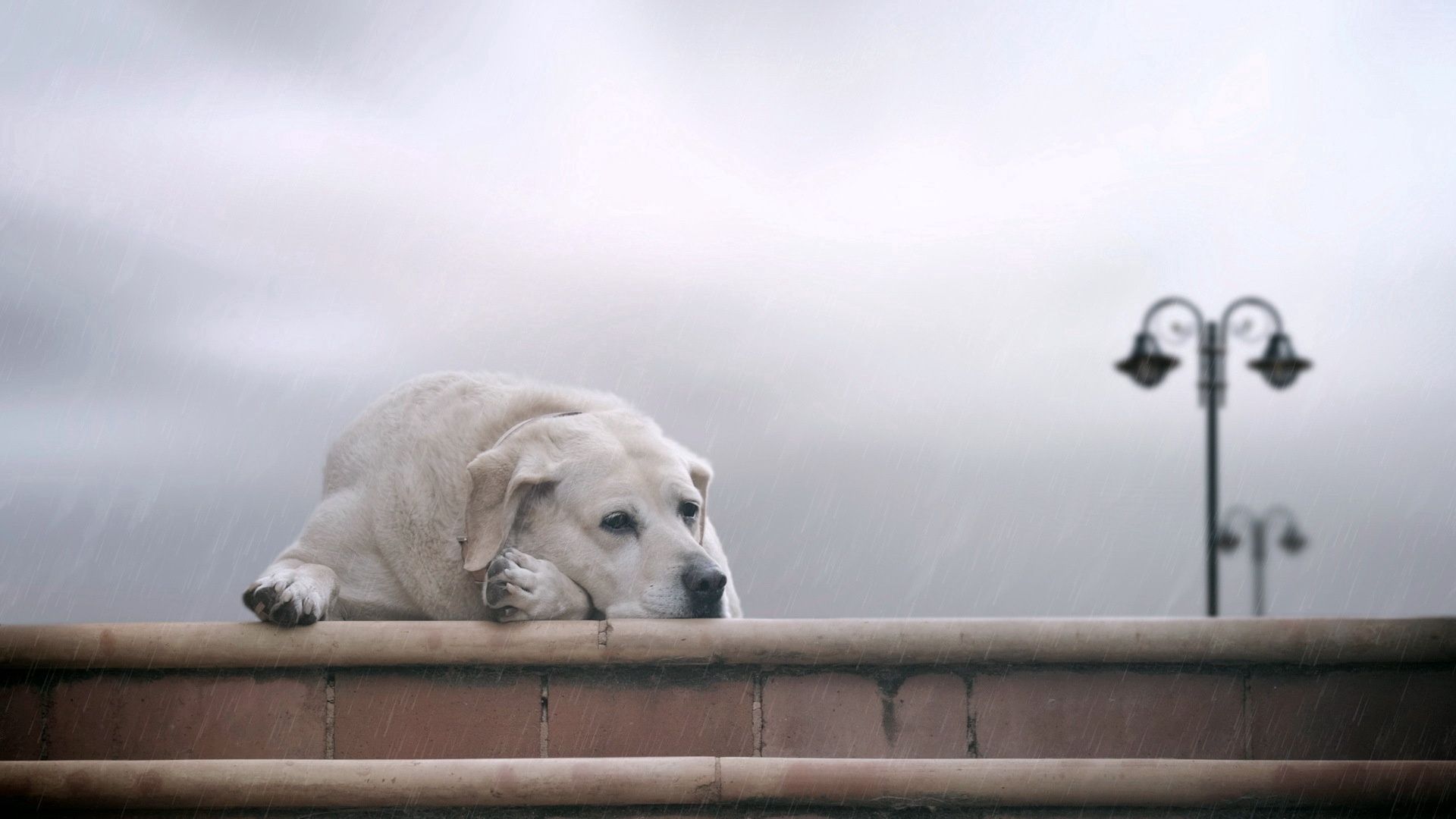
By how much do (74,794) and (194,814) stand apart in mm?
393

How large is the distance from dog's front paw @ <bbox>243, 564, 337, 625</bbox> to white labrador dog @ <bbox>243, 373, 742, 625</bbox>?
0.03 ft

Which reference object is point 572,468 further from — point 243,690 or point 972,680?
point 972,680

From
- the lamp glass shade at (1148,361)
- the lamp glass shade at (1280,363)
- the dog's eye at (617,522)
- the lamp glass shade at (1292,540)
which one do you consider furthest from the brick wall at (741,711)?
the lamp glass shade at (1292,540)

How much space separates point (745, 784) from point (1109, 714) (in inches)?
50.5

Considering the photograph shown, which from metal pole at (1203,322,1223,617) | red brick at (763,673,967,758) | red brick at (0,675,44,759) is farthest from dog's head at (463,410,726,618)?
metal pole at (1203,322,1223,617)

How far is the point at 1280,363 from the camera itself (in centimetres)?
1131

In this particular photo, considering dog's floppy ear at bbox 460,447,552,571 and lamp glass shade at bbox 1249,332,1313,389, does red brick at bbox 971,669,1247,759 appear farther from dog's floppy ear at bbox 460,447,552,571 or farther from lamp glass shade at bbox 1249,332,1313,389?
lamp glass shade at bbox 1249,332,1313,389

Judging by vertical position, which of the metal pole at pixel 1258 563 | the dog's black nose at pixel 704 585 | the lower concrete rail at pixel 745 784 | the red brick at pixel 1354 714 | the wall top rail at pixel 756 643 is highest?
the dog's black nose at pixel 704 585

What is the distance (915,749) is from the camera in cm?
389

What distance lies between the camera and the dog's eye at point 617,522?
4.57m

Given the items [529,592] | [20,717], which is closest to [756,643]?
[529,592]

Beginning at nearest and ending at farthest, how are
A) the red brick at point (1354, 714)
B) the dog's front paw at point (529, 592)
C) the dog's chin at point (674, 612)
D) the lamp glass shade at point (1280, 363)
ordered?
the red brick at point (1354, 714)
the dog's front paw at point (529, 592)
the dog's chin at point (674, 612)
the lamp glass shade at point (1280, 363)

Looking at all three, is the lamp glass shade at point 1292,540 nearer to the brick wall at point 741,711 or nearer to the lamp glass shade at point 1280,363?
the lamp glass shade at point 1280,363

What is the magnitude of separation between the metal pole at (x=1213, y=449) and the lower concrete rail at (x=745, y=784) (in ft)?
25.3
